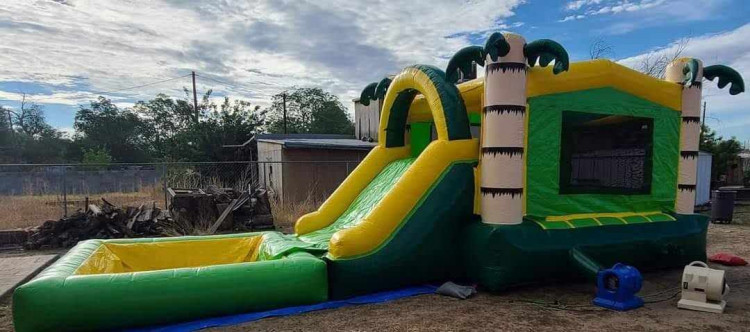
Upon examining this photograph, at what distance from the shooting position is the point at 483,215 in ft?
16.9

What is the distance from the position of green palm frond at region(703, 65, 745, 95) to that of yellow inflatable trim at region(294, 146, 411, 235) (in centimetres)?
426

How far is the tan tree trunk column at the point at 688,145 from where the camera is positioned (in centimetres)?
629

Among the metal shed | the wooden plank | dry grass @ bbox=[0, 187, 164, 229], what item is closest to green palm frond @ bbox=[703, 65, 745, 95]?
the wooden plank

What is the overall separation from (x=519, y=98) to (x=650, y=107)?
90.9 inches

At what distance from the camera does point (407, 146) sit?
7109mm

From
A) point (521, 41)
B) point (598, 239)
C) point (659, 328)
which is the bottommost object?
point (659, 328)

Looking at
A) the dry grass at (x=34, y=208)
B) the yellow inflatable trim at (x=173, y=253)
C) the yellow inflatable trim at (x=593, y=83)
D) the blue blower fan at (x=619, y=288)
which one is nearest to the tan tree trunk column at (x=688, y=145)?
the yellow inflatable trim at (x=593, y=83)

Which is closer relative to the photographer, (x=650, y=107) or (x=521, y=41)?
(x=521, y=41)

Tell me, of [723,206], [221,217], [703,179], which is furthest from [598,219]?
[703,179]

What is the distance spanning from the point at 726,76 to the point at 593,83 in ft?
7.10

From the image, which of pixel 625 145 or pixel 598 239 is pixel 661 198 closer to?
pixel 625 145

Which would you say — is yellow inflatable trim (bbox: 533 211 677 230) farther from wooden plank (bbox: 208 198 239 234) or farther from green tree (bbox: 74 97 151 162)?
green tree (bbox: 74 97 151 162)

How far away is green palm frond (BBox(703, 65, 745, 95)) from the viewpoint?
618 cm

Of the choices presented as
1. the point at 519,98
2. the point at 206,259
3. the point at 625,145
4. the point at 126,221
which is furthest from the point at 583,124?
the point at 126,221
